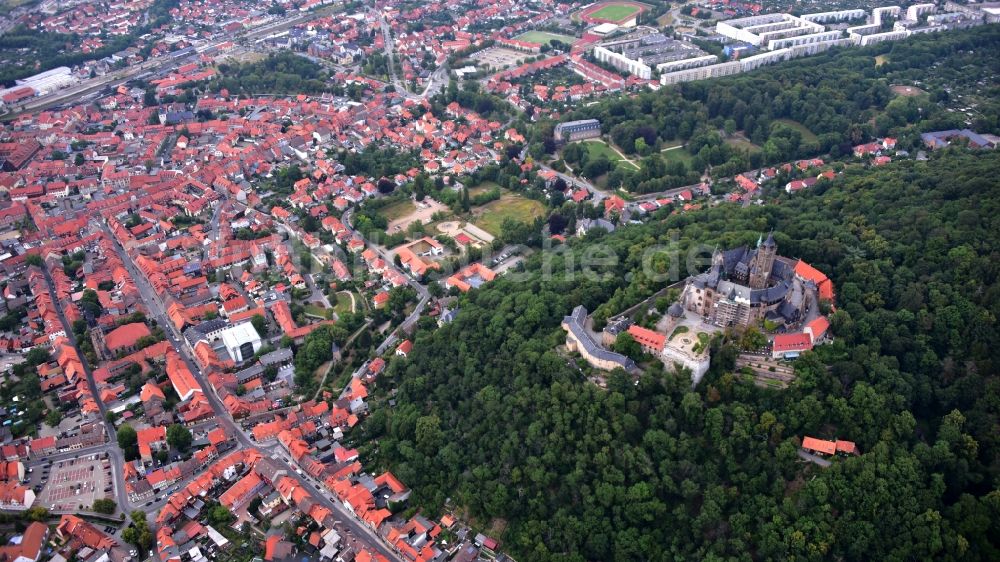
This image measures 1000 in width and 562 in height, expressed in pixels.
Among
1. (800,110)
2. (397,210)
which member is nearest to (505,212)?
(397,210)

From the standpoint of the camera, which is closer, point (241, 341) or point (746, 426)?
point (746, 426)

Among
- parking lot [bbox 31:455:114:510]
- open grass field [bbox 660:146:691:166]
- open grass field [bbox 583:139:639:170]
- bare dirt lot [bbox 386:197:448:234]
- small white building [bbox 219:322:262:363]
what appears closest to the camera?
parking lot [bbox 31:455:114:510]

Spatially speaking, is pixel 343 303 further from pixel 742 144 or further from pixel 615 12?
pixel 615 12

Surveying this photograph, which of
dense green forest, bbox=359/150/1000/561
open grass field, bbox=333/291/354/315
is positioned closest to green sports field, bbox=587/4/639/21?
open grass field, bbox=333/291/354/315

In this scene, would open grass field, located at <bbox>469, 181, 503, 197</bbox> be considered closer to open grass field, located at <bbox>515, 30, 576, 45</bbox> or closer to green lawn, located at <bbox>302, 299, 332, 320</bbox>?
green lawn, located at <bbox>302, 299, 332, 320</bbox>

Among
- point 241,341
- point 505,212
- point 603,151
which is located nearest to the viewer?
point 241,341

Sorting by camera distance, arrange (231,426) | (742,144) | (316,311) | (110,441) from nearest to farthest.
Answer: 1. (110,441)
2. (231,426)
3. (316,311)
4. (742,144)
